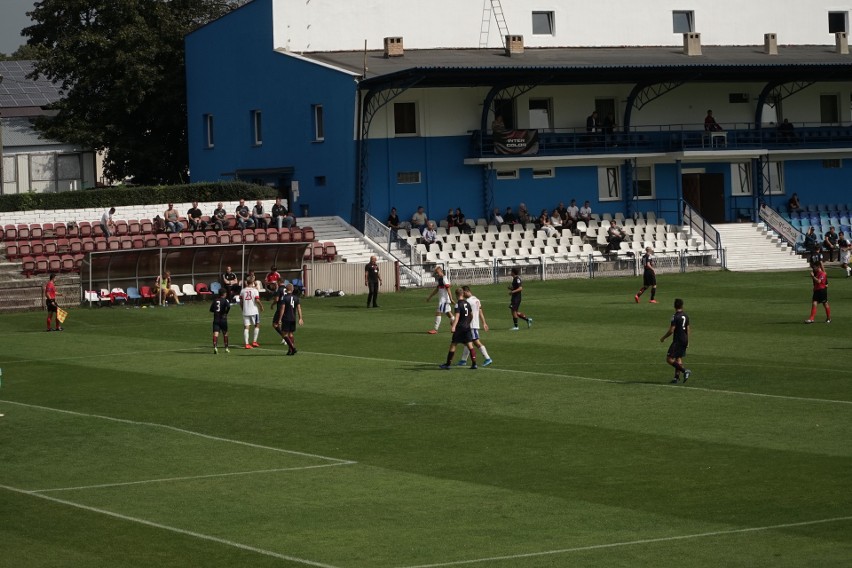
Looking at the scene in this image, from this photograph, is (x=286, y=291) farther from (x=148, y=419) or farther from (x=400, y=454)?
(x=400, y=454)

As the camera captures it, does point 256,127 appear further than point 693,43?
No

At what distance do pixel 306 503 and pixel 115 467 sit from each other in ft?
13.5

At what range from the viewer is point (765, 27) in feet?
236

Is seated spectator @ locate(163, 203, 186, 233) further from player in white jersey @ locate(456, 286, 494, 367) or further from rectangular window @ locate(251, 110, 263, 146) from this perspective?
player in white jersey @ locate(456, 286, 494, 367)

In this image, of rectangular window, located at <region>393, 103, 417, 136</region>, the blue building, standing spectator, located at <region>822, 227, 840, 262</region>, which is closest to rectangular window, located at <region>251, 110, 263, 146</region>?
the blue building

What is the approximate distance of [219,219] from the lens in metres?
53.2

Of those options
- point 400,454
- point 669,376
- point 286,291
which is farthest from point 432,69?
point 400,454

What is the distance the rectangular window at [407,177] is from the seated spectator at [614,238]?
27.5ft

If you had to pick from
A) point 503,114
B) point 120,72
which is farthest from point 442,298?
point 120,72

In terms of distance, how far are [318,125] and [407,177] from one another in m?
4.88

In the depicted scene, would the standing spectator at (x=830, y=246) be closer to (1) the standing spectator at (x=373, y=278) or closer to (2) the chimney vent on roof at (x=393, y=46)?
(2) the chimney vent on roof at (x=393, y=46)

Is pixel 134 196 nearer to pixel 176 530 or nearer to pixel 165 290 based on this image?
pixel 165 290

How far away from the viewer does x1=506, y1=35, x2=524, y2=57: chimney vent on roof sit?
6316cm

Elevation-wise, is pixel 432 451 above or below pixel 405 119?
below
